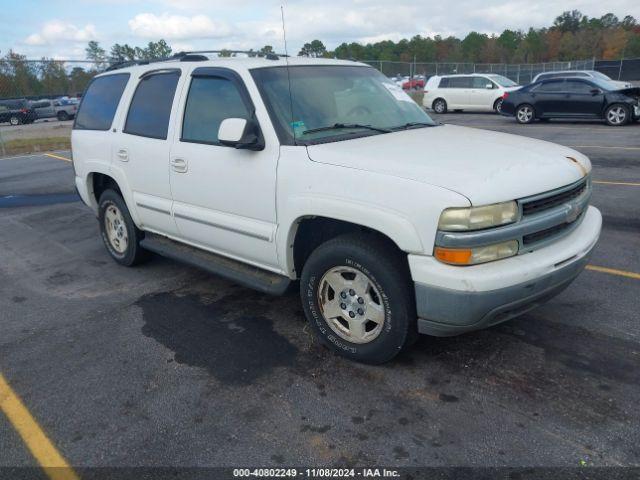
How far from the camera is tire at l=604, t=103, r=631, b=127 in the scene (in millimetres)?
15615

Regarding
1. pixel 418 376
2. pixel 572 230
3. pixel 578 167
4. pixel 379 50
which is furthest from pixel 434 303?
pixel 379 50

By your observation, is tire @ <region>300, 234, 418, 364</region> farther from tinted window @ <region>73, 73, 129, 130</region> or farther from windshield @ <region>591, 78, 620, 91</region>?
windshield @ <region>591, 78, 620, 91</region>

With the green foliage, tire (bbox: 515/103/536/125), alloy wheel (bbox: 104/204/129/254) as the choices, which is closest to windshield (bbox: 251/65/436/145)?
alloy wheel (bbox: 104/204/129/254)

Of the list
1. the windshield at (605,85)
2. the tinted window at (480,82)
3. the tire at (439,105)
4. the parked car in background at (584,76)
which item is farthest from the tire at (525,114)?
the tire at (439,105)

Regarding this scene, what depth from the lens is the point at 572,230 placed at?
3.42 metres

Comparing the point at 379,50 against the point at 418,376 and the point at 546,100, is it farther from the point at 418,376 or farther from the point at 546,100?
the point at 418,376

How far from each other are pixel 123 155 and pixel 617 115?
15.5 m

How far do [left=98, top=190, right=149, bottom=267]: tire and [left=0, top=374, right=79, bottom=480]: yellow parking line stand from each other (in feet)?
6.70

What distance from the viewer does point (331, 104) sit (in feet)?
13.0

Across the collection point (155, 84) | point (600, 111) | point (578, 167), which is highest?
point (155, 84)

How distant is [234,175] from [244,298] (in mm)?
1283

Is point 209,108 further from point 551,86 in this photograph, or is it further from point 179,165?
point 551,86

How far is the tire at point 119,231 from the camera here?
207 inches

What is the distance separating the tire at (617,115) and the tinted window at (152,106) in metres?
15.3
